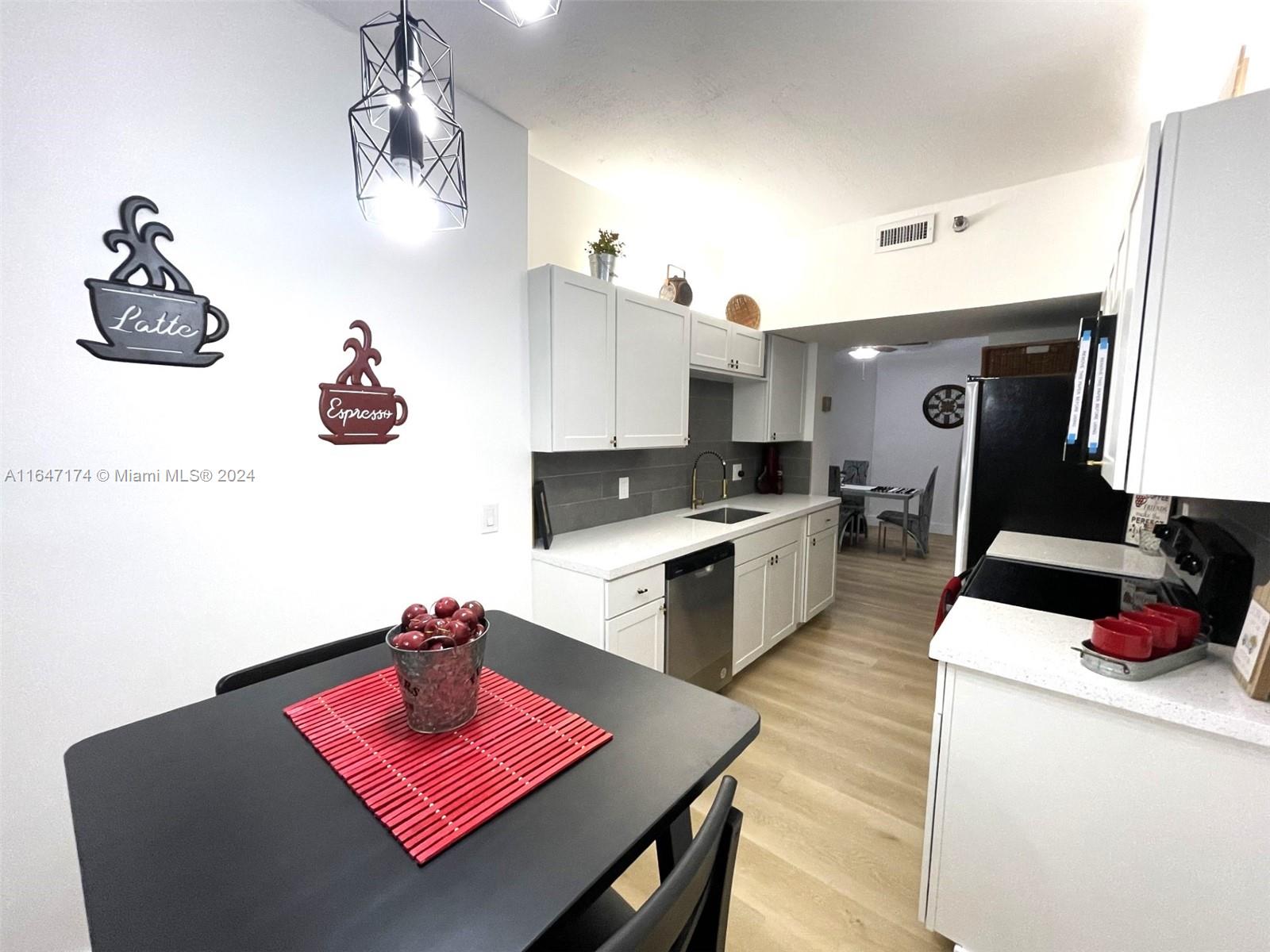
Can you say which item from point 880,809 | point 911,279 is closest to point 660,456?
point 911,279

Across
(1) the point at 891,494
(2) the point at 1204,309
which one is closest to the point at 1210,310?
(2) the point at 1204,309

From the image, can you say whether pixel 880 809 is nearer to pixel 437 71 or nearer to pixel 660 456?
pixel 660 456

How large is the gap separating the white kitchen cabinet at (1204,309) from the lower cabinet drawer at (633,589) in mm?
1556

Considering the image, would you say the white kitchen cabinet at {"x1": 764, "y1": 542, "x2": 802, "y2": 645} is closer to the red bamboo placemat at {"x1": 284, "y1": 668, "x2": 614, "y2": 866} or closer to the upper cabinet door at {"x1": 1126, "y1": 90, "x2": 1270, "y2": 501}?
the upper cabinet door at {"x1": 1126, "y1": 90, "x2": 1270, "y2": 501}

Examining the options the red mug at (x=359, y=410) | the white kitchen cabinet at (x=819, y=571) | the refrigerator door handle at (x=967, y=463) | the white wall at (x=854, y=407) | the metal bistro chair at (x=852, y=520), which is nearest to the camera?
the red mug at (x=359, y=410)

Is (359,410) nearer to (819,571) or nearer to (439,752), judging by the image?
(439,752)

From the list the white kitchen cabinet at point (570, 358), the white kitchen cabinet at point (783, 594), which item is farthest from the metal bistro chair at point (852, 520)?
the white kitchen cabinet at point (570, 358)

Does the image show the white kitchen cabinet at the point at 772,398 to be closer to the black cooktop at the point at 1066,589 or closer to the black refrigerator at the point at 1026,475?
the black refrigerator at the point at 1026,475

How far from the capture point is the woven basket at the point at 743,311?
3434mm

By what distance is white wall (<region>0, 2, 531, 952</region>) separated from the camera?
1.19 meters

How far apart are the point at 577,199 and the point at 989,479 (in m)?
2.55

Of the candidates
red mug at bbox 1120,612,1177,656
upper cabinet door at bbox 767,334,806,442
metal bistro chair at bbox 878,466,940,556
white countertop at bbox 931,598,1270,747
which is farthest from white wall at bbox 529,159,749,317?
metal bistro chair at bbox 878,466,940,556

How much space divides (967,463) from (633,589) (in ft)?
6.24

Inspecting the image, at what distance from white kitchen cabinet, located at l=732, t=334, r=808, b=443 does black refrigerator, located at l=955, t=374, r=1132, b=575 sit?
48.6 inches
